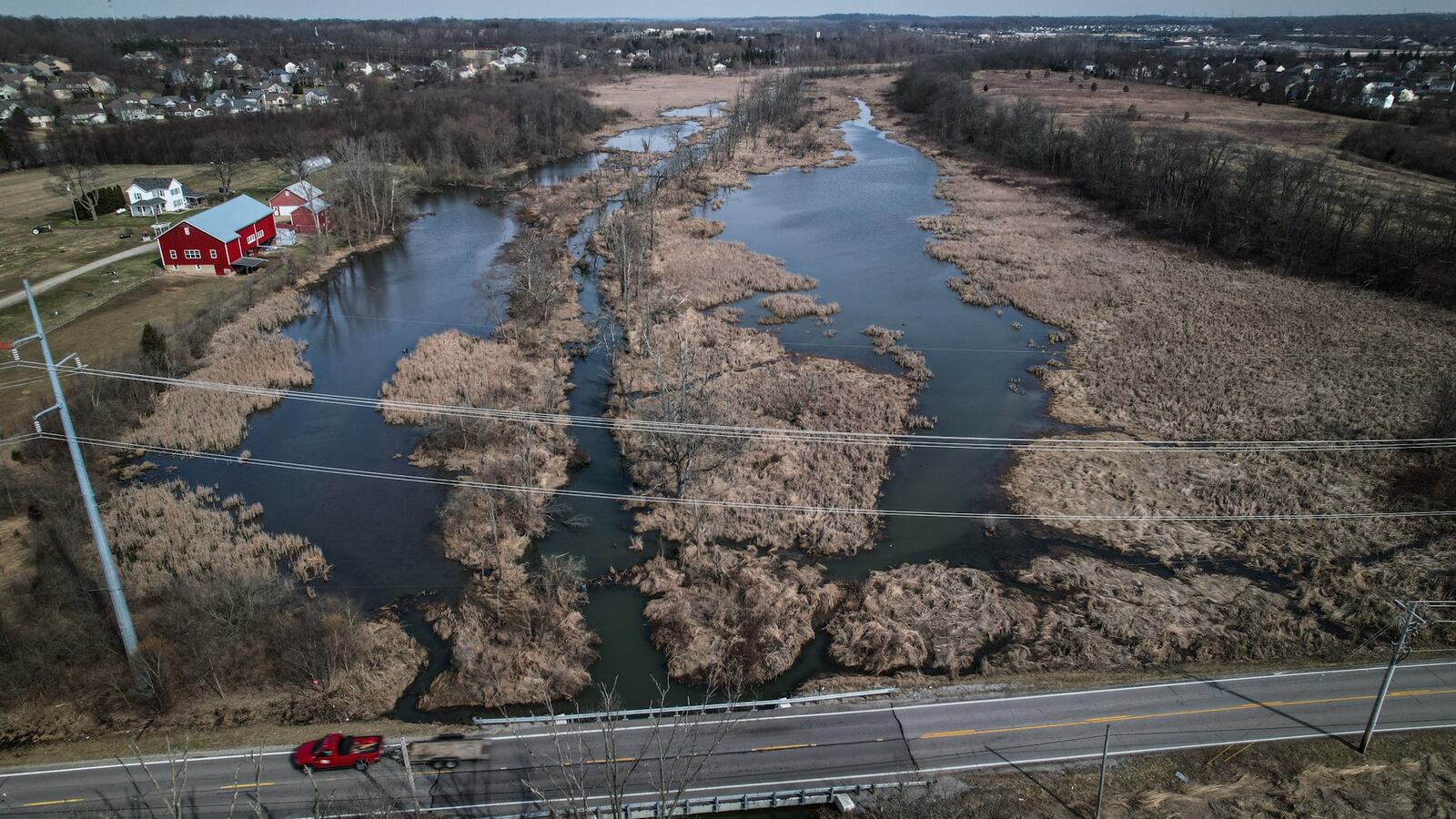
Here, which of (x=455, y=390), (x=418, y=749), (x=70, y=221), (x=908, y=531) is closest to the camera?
(x=418, y=749)

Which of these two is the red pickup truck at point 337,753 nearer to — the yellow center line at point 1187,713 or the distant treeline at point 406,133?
the yellow center line at point 1187,713

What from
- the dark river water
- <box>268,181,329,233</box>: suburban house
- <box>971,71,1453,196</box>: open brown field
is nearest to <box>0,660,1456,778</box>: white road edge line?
the dark river water

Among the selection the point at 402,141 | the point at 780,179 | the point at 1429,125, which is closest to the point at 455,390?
the point at 780,179

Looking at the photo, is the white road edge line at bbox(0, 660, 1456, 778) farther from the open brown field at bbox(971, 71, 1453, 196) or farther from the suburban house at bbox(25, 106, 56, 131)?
the suburban house at bbox(25, 106, 56, 131)

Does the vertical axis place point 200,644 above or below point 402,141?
below

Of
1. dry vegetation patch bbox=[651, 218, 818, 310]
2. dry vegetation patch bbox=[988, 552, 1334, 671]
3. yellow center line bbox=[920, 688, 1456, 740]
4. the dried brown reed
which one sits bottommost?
the dried brown reed

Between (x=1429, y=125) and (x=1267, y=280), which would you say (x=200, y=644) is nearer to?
(x=1267, y=280)

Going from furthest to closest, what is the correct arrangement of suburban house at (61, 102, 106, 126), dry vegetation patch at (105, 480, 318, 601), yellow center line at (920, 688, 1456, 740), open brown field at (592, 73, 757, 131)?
open brown field at (592, 73, 757, 131) < suburban house at (61, 102, 106, 126) < dry vegetation patch at (105, 480, 318, 601) < yellow center line at (920, 688, 1456, 740)
